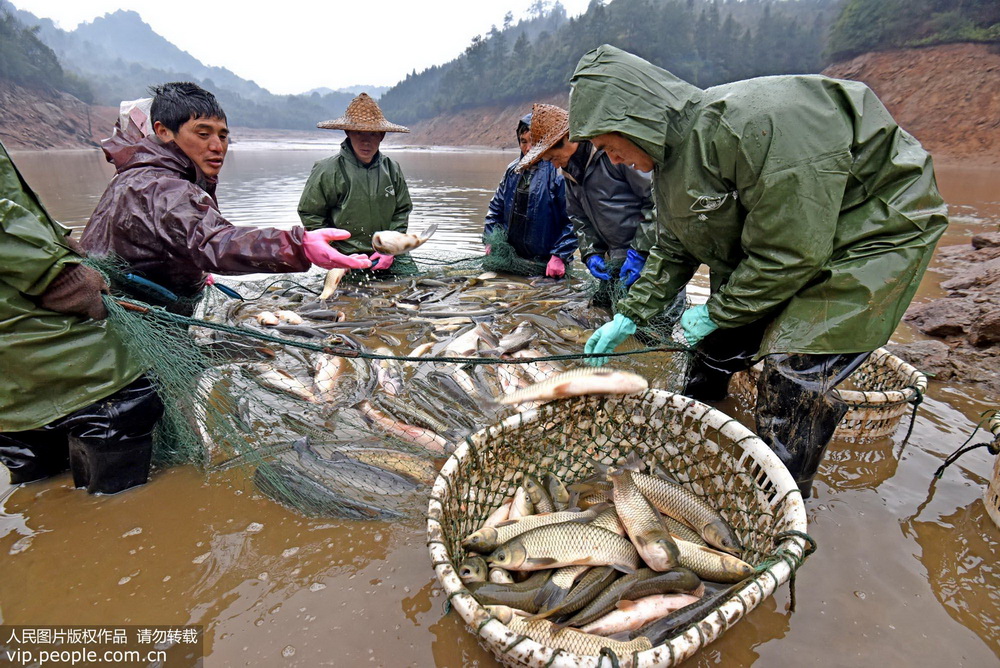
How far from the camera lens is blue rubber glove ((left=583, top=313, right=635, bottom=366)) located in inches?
128

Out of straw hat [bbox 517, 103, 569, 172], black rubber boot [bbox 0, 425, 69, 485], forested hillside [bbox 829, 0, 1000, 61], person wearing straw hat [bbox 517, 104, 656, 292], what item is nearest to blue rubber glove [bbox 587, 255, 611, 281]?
person wearing straw hat [bbox 517, 104, 656, 292]

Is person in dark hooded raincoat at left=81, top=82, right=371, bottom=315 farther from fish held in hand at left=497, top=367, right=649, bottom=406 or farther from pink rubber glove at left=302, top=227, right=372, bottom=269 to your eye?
fish held in hand at left=497, top=367, right=649, bottom=406

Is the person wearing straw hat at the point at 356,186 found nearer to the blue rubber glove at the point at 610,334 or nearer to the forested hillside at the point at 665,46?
the blue rubber glove at the point at 610,334

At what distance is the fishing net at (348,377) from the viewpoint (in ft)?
9.16

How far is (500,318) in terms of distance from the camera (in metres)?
5.40

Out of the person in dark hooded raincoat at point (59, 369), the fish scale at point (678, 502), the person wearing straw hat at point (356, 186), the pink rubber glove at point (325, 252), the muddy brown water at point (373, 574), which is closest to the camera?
the muddy brown water at point (373, 574)

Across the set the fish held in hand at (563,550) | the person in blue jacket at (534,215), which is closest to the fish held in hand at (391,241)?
the fish held in hand at (563,550)

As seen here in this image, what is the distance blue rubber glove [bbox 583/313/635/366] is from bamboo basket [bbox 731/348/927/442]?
37.6 inches

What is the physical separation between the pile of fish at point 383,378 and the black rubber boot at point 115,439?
1.06ft

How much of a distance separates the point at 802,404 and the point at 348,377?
10.2 ft

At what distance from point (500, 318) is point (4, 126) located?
58.7 m

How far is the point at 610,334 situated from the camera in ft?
10.8

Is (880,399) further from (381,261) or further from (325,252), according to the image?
(381,261)

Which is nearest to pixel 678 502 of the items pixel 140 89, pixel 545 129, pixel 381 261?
pixel 545 129
